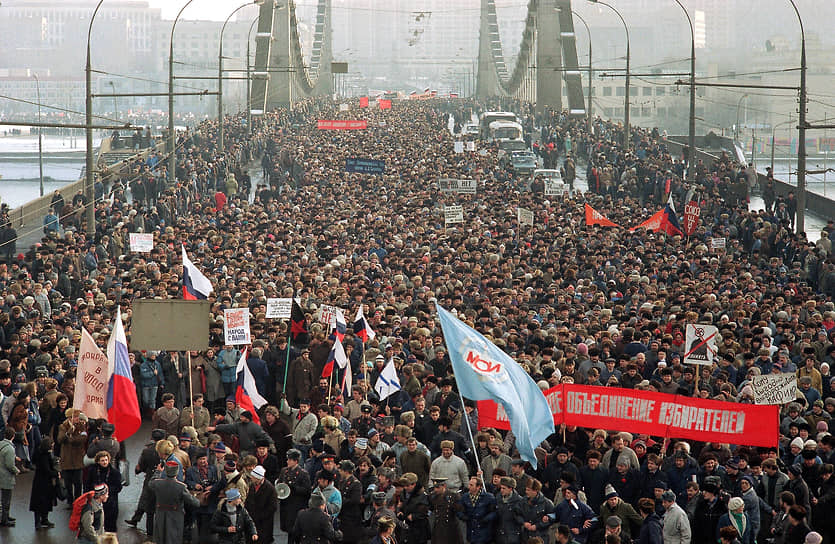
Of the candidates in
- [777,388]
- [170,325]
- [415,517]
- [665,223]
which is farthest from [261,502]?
[665,223]

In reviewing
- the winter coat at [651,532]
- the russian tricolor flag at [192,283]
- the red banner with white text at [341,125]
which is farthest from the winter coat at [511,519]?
the red banner with white text at [341,125]

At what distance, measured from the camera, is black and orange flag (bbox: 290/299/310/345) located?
1722 cm

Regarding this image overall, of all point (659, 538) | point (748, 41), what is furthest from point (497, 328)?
point (748, 41)

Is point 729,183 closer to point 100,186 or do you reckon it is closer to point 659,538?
point 100,186

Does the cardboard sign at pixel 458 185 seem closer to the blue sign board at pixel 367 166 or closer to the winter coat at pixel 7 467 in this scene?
the blue sign board at pixel 367 166

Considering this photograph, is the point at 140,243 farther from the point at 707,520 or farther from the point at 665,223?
the point at 707,520

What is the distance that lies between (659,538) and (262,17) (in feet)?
256

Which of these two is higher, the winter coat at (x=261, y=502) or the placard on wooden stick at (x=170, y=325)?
the placard on wooden stick at (x=170, y=325)

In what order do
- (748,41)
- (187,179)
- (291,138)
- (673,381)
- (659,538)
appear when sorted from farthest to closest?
(748,41) → (291,138) → (187,179) → (673,381) → (659,538)

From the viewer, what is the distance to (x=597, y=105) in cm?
13288

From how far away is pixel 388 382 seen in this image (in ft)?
48.8

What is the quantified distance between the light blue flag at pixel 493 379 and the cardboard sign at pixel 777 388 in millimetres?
3462

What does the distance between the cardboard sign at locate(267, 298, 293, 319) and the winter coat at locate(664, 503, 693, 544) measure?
8516mm

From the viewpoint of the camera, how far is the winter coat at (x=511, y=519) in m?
11.2
